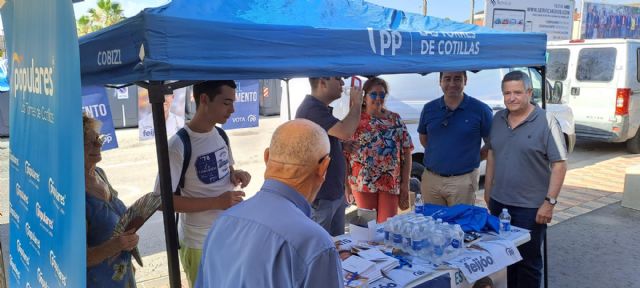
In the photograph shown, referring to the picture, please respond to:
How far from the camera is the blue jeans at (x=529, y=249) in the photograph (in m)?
3.16

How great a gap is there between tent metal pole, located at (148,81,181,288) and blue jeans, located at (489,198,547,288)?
7.31 feet

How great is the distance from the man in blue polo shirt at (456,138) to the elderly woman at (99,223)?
2406 millimetres

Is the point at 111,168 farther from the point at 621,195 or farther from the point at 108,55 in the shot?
the point at 621,195

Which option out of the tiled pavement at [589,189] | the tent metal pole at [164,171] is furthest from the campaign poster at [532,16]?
the tent metal pole at [164,171]

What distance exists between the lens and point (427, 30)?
2926mm

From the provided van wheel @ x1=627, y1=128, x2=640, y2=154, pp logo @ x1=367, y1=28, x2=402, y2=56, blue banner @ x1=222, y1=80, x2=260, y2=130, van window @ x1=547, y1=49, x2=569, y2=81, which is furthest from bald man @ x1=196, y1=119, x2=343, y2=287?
van wheel @ x1=627, y1=128, x2=640, y2=154

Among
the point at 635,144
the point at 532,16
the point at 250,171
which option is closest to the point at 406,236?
the point at 250,171

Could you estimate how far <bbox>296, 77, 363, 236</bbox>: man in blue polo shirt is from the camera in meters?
3.05

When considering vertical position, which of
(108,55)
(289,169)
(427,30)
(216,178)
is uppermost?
(427,30)

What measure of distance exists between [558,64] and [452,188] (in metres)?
7.87

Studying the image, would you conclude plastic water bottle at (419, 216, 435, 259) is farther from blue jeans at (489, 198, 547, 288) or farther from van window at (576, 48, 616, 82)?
van window at (576, 48, 616, 82)

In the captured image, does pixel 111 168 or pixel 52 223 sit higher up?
pixel 52 223

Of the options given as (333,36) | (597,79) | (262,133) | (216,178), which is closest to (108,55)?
(216,178)

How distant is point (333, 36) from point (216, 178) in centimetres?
100
